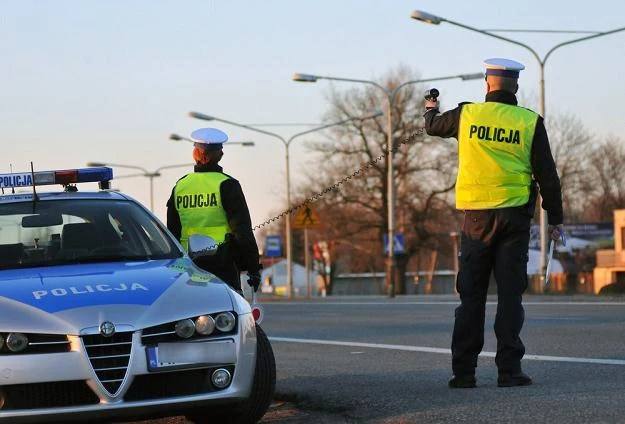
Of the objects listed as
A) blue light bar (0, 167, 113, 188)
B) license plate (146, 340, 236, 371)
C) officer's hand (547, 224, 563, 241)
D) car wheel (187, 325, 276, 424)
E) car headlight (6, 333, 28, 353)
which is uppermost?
blue light bar (0, 167, 113, 188)

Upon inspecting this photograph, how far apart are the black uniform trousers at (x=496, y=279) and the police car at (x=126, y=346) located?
1542 mm

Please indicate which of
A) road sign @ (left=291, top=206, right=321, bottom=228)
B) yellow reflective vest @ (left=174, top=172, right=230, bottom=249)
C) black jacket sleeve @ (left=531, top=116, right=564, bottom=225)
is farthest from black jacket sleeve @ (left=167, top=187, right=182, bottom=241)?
road sign @ (left=291, top=206, right=321, bottom=228)

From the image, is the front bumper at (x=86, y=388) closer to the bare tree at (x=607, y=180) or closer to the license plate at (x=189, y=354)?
the license plate at (x=189, y=354)

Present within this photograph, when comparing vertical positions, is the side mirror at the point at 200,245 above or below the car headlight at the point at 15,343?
above

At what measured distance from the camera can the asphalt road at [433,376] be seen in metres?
7.12

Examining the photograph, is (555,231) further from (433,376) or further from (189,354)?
(189,354)

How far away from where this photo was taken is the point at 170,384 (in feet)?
21.7

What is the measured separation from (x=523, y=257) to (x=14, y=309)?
328cm

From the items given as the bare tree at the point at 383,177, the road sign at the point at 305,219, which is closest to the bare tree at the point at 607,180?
the bare tree at the point at 383,177

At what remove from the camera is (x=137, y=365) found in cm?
646

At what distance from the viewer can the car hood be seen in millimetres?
6461

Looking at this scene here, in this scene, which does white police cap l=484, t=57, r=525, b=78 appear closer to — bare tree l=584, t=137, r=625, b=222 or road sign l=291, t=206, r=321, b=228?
road sign l=291, t=206, r=321, b=228

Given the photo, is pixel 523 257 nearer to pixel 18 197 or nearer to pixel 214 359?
pixel 214 359

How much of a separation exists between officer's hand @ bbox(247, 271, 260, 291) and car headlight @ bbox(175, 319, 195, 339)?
2545 millimetres
